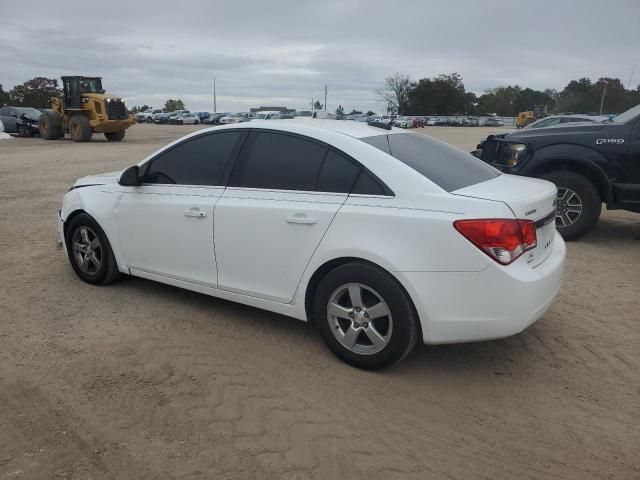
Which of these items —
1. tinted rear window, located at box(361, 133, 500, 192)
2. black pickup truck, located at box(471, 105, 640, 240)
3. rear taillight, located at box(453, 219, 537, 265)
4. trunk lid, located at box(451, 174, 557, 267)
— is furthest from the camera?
black pickup truck, located at box(471, 105, 640, 240)

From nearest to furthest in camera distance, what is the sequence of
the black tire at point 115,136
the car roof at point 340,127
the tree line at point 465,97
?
the car roof at point 340,127
the black tire at point 115,136
the tree line at point 465,97

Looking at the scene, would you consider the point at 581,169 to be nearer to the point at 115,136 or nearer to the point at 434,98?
the point at 115,136

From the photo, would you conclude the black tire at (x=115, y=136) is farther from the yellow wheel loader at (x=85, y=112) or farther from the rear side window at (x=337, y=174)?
the rear side window at (x=337, y=174)

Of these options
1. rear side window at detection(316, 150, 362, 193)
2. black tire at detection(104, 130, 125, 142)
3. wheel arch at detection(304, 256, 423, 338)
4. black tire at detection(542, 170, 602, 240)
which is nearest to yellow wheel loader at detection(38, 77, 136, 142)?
black tire at detection(104, 130, 125, 142)

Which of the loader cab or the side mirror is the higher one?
the loader cab

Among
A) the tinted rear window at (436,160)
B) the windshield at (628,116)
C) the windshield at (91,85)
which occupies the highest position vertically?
the windshield at (91,85)

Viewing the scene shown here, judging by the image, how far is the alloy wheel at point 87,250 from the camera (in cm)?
501

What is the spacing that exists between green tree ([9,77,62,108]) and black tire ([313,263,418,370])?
276 feet

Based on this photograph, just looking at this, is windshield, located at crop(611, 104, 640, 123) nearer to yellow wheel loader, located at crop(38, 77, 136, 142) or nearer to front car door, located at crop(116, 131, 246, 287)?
front car door, located at crop(116, 131, 246, 287)

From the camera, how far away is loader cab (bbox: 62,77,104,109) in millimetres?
25094

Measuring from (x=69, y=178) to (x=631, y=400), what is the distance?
41.4 ft

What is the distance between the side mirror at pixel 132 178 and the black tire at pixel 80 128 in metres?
23.0

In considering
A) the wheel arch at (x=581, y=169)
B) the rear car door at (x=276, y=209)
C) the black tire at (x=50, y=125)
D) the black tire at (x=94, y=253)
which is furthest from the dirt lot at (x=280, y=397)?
the black tire at (x=50, y=125)

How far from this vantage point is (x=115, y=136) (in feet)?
91.0
